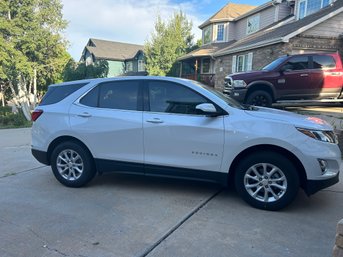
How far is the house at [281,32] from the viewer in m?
15.0

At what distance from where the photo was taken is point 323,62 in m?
10.4

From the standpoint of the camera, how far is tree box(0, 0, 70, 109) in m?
25.7

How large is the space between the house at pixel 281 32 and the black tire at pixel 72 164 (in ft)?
41.8

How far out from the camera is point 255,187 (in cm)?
417

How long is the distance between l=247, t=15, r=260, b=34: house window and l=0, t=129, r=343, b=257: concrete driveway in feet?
68.0

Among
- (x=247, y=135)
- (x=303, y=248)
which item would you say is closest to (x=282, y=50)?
(x=247, y=135)

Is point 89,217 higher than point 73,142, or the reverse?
point 73,142

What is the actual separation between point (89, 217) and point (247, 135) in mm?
2297

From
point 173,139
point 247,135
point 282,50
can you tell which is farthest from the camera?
point 282,50

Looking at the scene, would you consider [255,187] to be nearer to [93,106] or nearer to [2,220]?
[93,106]

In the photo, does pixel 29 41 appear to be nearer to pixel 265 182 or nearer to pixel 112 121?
pixel 112 121

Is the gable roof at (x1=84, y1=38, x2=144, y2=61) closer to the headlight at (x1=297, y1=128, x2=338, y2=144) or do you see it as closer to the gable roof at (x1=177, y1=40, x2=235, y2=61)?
the gable roof at (x1=177, y1=40, x2=235, y2=61)

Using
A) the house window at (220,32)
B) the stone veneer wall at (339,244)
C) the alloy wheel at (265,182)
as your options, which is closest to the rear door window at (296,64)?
the alloy wheel at (265,182)

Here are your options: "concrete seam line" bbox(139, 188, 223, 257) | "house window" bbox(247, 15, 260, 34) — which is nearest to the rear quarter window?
"concrete seam line" bbox(139, 188, 223, 257)
